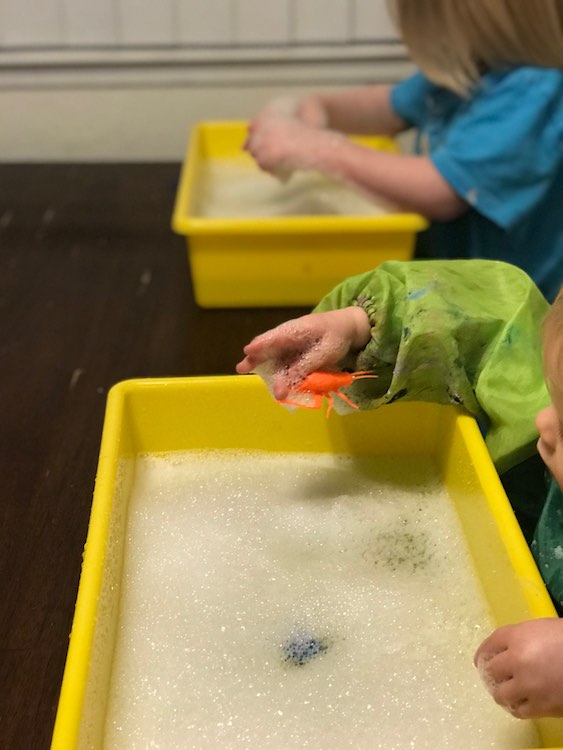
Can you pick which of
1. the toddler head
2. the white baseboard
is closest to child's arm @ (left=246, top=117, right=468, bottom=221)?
the white baseboard

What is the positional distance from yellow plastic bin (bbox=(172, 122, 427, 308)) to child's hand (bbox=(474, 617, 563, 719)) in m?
0.41

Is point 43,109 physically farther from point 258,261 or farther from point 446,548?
point 446,548

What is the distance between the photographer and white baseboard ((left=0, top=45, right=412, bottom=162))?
967 mm

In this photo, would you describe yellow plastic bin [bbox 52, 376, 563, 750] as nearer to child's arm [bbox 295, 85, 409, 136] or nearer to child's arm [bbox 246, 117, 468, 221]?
child's arm [bbox 246, 117, 468, 221]

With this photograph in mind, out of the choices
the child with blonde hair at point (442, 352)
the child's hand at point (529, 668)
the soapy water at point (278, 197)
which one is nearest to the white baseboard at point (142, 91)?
the soapy water at point (278, 197)

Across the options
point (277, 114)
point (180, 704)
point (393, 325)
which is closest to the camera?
point (180, 704)

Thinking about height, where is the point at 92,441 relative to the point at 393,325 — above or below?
below

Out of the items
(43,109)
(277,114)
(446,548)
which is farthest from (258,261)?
(43,109)

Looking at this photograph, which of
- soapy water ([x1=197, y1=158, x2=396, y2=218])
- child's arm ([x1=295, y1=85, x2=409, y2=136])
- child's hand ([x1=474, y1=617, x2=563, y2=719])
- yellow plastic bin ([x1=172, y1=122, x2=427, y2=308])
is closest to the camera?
child's hand ([x1=474, y1=617, x2=563, y2=719])

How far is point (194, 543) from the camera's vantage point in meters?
0.46

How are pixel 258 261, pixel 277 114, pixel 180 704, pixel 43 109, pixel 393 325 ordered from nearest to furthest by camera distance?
1. pixel 180 704
2. pixel 393 325
3. pixel 258 261
4. pixel 277 114
5. pixel 43 109

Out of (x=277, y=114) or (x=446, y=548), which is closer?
(x=446, y=548)

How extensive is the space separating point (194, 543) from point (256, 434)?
87 millimetres

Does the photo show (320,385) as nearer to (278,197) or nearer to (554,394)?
(554,394)
